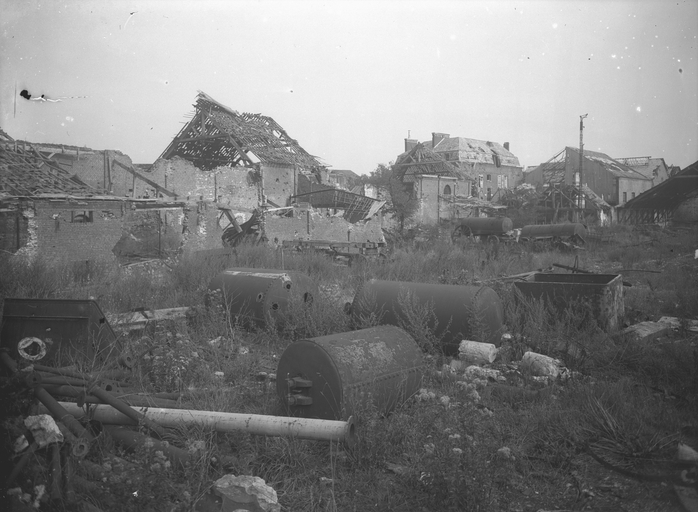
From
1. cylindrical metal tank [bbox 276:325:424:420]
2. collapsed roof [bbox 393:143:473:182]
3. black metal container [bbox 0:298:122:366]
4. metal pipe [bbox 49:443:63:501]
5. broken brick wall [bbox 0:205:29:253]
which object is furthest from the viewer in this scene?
collapsed roof [bbox 393:143:473:182]

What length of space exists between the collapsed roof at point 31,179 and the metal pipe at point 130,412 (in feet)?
29.3

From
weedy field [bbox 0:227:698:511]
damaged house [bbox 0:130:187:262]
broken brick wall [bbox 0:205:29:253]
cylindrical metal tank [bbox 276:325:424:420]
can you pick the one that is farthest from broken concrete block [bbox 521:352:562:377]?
broken brick wall [bbox 0:205:29:253]

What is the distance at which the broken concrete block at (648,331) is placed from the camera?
18.0 feet

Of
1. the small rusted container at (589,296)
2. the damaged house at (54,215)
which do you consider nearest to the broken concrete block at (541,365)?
the small rusted container at (589,296)

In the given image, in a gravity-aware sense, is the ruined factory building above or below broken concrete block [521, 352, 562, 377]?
above

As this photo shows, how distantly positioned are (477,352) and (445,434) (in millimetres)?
2187

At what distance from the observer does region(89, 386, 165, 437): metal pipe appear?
3080 mm

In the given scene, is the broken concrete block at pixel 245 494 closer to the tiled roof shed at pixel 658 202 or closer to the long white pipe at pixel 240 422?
the long white pipe at pixel 240 422

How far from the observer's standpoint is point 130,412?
309cm

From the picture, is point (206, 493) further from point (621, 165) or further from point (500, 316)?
point (621, 165)

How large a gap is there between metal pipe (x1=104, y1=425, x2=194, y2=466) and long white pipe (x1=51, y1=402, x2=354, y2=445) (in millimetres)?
66

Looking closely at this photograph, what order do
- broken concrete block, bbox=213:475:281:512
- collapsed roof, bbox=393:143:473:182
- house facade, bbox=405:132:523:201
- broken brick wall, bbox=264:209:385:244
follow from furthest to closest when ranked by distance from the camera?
house facade, bbox=405:132:523:201 → collapsed roof, bbox=393:143:473:182 → broken brick wall, bbox=264:209:385:244 → broken concrete block, bbox=213:475:281:512

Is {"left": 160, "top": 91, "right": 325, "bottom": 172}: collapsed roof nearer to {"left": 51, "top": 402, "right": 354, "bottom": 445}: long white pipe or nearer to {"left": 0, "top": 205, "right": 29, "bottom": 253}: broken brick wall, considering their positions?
{"left": 0, "top": 205, "right": 29, "bottom": 253}: broken brick wall

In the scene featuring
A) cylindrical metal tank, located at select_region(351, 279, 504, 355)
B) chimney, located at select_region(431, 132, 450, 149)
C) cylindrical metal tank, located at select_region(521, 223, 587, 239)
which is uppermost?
chimney, located at select_region(431, 132, 450, 149)
